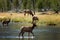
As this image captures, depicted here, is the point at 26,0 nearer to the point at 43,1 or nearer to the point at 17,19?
the point at 43,1

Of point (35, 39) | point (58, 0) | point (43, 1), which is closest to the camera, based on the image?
point (35, 39)

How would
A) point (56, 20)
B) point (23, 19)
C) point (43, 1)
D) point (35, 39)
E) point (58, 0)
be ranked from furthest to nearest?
point (43, 1)
point (58, 0)
point (23, 19)
point (56, 20)
point (35, 39)

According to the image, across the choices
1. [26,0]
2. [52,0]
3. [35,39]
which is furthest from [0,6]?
[35,39]

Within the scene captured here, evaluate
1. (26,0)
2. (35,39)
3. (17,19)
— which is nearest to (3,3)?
(26,0)

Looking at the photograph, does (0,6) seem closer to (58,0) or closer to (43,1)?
(43,1)

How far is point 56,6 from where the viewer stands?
54.0 meters

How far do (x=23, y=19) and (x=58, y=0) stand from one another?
12667 mm

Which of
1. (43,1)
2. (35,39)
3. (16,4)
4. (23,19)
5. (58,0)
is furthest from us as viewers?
(16,4)

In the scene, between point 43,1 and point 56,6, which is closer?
point 56,6

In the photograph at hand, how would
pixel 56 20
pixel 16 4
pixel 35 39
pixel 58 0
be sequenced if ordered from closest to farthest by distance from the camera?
pixel 35 39
pixel 56 20
pixel 58 0
pixel 16 4

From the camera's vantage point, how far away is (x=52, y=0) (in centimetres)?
5162

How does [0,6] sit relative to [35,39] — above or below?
below

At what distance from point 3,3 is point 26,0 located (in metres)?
4.71

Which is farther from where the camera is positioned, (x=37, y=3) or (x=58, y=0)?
(x=37, y=3)
